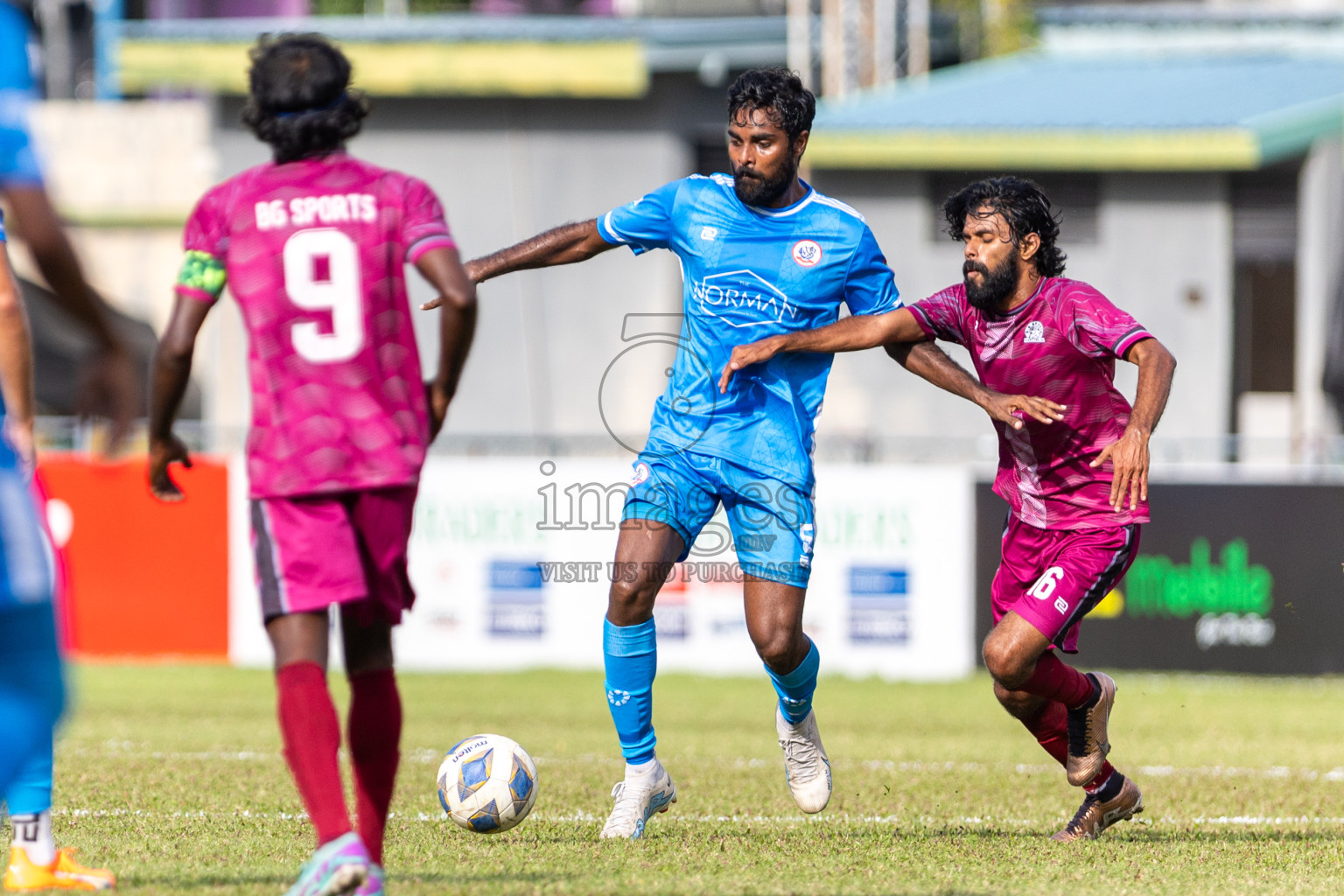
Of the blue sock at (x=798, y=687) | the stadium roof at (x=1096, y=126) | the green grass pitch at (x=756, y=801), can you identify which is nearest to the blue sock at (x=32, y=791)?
the green grass pitch at (x=756, y=801)

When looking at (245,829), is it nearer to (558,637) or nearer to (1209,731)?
(1209,731)

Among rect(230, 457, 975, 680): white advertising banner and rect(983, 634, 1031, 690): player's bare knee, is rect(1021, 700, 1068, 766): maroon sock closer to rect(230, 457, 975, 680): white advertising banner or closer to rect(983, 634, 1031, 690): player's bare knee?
rect(983, 634, 1031, 690): player's bare knee

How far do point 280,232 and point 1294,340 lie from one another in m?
18.1

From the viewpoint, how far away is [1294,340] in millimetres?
20422

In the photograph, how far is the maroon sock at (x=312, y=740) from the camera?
430 centimetres

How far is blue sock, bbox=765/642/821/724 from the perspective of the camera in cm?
653

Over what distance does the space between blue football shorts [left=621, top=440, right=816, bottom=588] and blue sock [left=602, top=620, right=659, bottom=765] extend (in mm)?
Answer: 356

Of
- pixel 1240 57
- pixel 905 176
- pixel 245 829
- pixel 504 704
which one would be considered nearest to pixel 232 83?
pixel 905 176

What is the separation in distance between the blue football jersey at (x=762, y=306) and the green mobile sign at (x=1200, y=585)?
8.11 m

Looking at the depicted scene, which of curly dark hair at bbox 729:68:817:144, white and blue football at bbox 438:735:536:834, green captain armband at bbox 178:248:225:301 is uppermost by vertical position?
curly dark hair at bbox 729:68:817:144

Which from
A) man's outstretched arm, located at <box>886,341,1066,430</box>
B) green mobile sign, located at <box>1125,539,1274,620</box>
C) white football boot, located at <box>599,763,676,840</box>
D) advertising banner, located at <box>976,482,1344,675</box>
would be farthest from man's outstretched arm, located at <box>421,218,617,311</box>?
green mobile sign, located at <box>1125,539,1274,620</box>

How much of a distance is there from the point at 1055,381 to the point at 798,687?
1.49m

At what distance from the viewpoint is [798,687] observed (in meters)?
6.55

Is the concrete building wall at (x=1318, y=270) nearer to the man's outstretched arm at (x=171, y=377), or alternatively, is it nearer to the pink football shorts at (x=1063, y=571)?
the pink football shorts at (x=1063, y=571)
